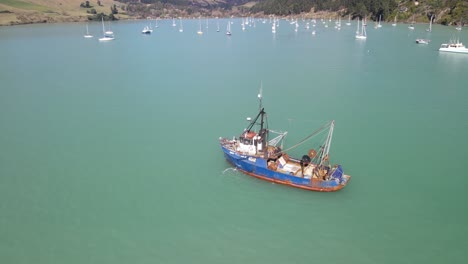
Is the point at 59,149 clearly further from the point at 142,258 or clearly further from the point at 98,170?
the point at 142,258

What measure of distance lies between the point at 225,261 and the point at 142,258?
5.76 meters

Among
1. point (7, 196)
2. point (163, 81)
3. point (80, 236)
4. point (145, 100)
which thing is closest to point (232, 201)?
point (80, 236)

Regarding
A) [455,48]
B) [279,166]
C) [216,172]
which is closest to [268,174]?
[279,166]

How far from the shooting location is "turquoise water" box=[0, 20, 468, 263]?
25.8 m

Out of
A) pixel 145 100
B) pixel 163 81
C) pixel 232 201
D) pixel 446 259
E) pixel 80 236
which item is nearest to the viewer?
pixel 446 259

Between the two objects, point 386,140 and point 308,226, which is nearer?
point 308,226

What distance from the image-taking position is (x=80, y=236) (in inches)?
1053

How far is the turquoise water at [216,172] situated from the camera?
2578 cm

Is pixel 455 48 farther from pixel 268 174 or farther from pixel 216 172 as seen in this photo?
pixel 216 172

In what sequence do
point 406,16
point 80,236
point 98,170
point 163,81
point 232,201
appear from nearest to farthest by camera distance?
point 80,236 < point 232,201 < point 98,170 < point 163,81 < point 406,16

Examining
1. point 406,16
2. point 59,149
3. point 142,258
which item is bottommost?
point 142,258

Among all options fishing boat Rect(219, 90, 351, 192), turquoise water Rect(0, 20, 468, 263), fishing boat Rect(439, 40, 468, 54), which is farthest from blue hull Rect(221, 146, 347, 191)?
fishing boat Rect(439, 40, 468, 54)

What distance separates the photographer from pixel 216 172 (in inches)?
1384

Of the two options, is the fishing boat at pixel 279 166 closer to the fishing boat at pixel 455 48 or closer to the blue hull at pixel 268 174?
the blue hull at pixel 268 174
